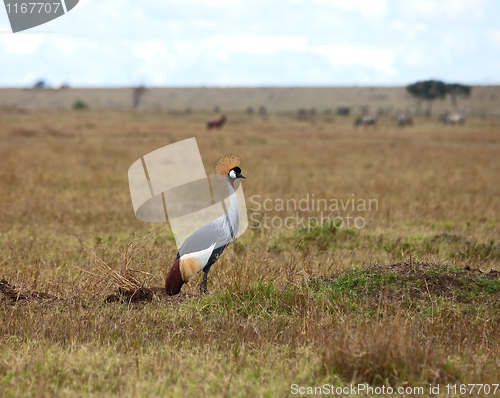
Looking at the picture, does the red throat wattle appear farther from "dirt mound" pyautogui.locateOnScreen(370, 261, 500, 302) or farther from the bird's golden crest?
"dirt mound" pyautogui.locateOnScreen(370, 261, 500, 302)

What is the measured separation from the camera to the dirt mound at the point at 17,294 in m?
5.20

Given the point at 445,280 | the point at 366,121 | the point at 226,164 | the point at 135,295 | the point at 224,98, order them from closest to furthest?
the point at 226,164 < the point at 135,295 < the point at 445,280 < the point at 366,121 < the point at 224,98

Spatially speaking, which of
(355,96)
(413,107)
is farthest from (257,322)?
(355,96)

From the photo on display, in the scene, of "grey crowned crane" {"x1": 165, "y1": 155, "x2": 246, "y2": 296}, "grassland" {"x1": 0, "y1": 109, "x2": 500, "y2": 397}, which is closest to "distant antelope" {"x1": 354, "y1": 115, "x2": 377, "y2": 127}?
"grassland" {"x1": 0, "y1": 109, "x2": 500, "y2": 397}

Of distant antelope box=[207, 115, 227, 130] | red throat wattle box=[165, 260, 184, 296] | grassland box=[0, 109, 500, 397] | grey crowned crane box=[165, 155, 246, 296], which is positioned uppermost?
→ distant antelope box=[207, 115, 227, 130]

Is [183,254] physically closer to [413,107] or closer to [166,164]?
[166,164]

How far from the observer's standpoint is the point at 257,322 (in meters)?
4.75

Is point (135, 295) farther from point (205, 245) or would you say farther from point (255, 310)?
point (255, 310)

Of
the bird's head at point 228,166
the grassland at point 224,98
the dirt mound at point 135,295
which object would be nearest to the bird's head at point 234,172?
the bird's head at point 228,166

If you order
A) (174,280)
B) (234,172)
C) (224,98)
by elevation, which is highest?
(224,98)

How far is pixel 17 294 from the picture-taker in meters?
5.24

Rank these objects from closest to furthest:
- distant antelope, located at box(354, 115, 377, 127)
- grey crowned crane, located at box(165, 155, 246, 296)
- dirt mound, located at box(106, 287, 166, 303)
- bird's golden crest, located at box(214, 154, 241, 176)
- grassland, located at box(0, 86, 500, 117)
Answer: bird's golden crest, located at box(214, 154, 241, 176) → grey crowned crane, located at box(165, 155, 246, 296) → dirt mound, located at box(106, 287, 166, 303) → distant antelope, located at box(354, 115, 377, 127) → grassland, located at box(0, 86, 500, 117)

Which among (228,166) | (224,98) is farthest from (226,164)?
(224,98)

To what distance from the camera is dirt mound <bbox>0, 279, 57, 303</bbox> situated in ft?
17.1
